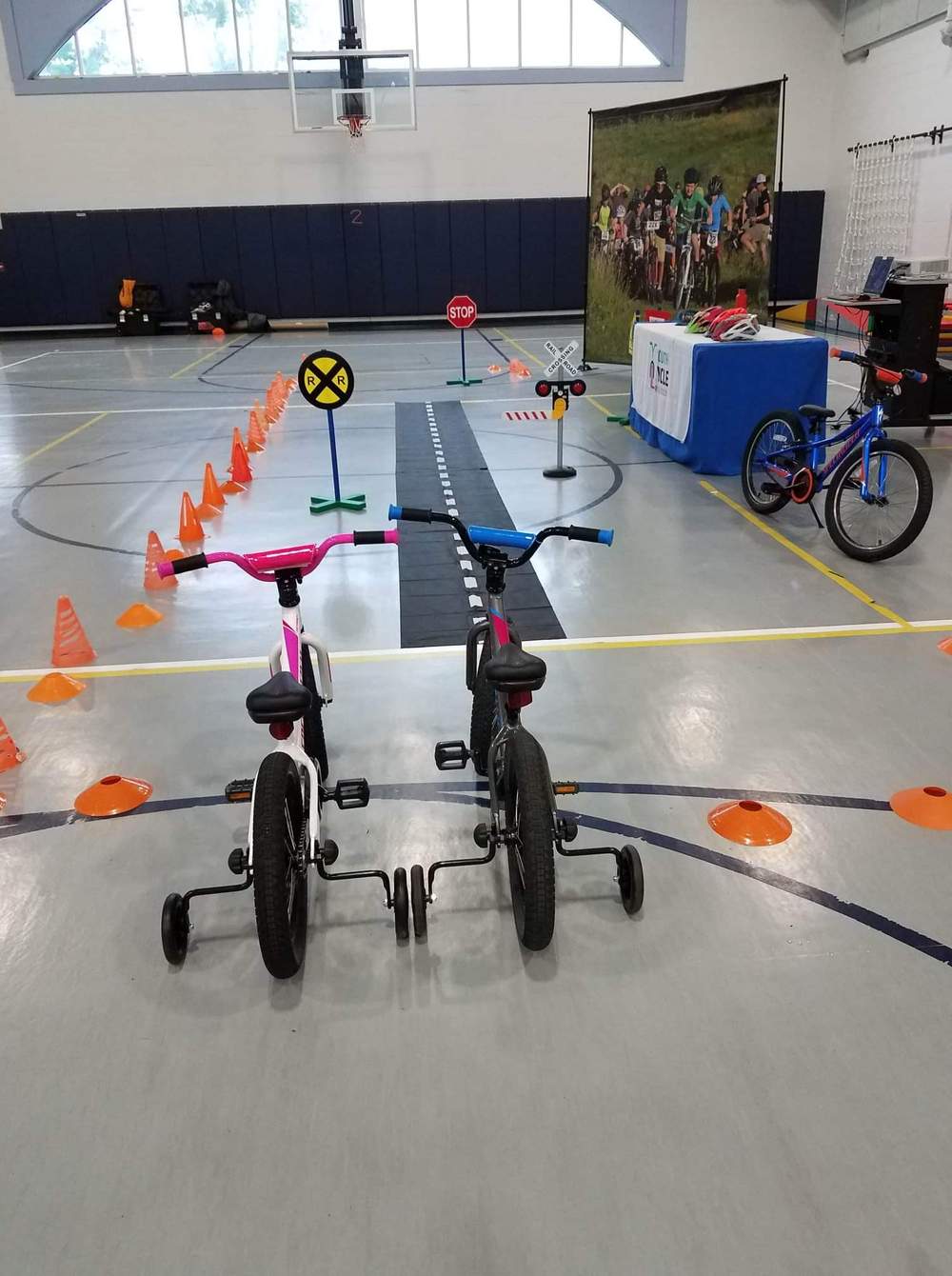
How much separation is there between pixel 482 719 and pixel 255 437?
269 inches

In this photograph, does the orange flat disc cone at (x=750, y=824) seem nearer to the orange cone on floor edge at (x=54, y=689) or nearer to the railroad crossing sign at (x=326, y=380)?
the orange cone on floor edge at (x=54, y=689)

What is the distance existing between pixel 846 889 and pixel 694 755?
874 millimetres

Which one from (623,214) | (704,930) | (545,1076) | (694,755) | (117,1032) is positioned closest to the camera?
(545,1076)

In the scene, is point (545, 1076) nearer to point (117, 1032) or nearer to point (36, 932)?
point (117, 1032)

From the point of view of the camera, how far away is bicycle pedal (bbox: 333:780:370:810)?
287 cm

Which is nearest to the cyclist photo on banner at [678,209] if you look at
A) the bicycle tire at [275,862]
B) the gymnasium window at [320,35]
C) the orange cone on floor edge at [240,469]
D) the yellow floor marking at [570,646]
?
the orange cone on floor edge at [240,469]

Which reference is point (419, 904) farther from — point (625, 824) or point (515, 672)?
point (625, 824)

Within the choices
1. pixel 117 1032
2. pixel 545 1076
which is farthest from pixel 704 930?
pixel 117 1032

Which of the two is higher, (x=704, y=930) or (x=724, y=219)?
(x=724, y=219)

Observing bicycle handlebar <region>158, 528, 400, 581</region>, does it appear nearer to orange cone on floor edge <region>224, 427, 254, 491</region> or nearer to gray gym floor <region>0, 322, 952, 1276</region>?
gray gym floor <region>0, 322, 952, 1276</region>

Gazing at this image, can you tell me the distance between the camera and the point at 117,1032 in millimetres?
2389

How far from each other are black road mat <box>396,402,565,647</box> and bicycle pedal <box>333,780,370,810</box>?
1059 mm

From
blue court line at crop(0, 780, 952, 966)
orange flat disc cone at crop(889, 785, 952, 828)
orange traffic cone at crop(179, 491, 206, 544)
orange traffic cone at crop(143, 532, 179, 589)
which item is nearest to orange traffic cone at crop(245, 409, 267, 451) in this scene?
orange traffic cone at crop(179, 491, 206, 544)

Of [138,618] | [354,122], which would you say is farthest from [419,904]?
[354,122]
